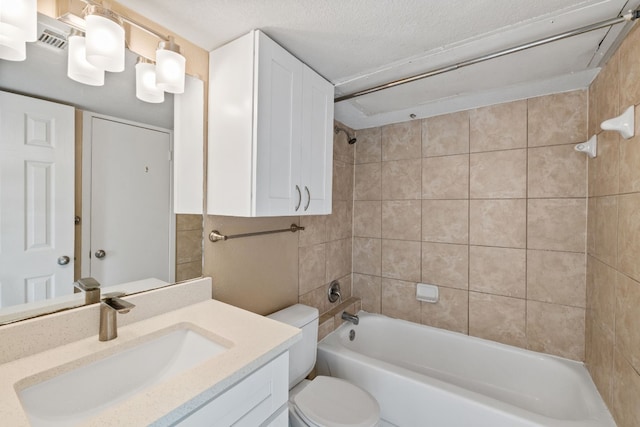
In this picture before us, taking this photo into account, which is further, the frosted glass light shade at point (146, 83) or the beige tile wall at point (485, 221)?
the beige tile wall at point (485, 221)

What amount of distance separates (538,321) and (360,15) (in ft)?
6.95

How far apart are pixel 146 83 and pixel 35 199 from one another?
1.95 ft

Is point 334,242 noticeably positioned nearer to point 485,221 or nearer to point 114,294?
point 485,221

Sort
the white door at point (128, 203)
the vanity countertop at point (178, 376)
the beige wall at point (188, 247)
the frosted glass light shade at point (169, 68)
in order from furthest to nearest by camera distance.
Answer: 1. the beige wall at point (188, 247)
2. the frosted glass light shade at point (169, 68)
3. the white door at point (128, 203)
4. the vanity countertop at point (178, 376)

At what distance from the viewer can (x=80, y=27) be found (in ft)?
3.08

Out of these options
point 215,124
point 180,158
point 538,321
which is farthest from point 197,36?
point 538,321

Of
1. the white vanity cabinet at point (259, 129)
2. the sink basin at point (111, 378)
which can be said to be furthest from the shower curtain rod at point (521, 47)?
the sink basin at point (111, 378)

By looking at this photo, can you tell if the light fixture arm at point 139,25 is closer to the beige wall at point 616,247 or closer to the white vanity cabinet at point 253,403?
the white vanity cabinet at point 253,403

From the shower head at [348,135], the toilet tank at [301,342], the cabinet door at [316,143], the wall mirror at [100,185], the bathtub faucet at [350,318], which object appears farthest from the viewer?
the shower head at [348,135]

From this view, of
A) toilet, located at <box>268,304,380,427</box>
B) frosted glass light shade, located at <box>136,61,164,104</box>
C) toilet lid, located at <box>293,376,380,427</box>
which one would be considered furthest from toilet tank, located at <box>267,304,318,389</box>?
frosted glass light shade, located at <box>136,61,164,104</box>

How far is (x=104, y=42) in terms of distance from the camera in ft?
2.99

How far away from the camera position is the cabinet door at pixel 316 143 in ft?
4.66

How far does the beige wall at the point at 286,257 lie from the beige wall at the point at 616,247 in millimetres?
1614

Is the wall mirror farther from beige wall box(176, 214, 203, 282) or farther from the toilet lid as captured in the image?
the toilet lid
